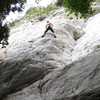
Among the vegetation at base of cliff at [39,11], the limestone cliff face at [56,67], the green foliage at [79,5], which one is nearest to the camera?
the limestone cliff face at [56,67]

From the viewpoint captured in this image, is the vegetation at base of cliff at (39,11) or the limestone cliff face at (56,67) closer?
the limestone cliff face at (56,67)

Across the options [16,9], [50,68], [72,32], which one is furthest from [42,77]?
[72,32]

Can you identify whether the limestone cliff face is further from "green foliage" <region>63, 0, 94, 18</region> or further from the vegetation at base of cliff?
the vegetation at base of cliff

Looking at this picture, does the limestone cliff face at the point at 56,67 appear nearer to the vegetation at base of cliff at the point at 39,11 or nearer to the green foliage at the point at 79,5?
the green foliage at the point at 79,5

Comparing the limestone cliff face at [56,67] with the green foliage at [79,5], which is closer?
the limestone cliff face at [56,67]

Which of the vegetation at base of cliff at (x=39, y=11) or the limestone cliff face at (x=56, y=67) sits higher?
the vegetation at base of cliff at (x=39, y=11)

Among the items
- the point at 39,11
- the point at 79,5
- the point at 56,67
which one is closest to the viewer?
the point at 79,5

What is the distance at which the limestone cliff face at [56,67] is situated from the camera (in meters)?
16.9

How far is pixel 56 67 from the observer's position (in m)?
23.9

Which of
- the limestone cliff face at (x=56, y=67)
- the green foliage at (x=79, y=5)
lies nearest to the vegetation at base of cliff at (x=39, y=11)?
the limestone cliff face at (x=56, y=67)

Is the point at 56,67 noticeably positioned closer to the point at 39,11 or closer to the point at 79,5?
the point at 79,5

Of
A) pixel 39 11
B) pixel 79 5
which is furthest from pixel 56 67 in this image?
pixel 39 11

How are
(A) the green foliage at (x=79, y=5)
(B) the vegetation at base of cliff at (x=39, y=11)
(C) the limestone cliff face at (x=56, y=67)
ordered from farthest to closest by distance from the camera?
(B) the vegetation at base of cliff at (x=39, y=11)
(A) the green foliage at (x=79, y=5)
(C) the limestone cliff face at (x=56, y=67)

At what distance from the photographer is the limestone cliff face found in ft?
55.3
